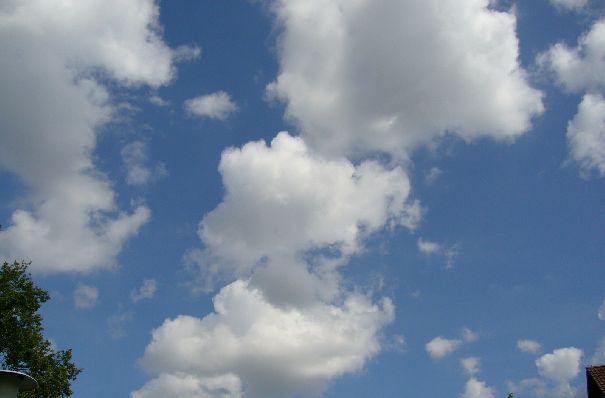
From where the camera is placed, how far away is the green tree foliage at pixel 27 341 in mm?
38125

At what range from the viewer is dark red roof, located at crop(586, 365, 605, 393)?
1204 inches

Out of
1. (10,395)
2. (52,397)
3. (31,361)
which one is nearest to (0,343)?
(31,361)

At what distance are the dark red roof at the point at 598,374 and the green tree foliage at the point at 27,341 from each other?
34478mm

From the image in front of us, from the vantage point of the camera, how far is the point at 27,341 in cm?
3869

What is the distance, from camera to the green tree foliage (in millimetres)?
38125

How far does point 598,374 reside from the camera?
1243 inches

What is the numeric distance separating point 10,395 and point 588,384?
30772 mm

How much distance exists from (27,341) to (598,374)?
37463mm

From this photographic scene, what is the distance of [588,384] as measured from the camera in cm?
3225

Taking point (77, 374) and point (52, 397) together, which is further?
point (77, 374)

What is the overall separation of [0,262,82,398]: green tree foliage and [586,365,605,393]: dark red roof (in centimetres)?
3448

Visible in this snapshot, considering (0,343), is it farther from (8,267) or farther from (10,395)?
(10,395)

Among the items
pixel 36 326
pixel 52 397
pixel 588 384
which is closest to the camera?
pixel 588 384

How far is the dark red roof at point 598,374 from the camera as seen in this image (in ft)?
100
